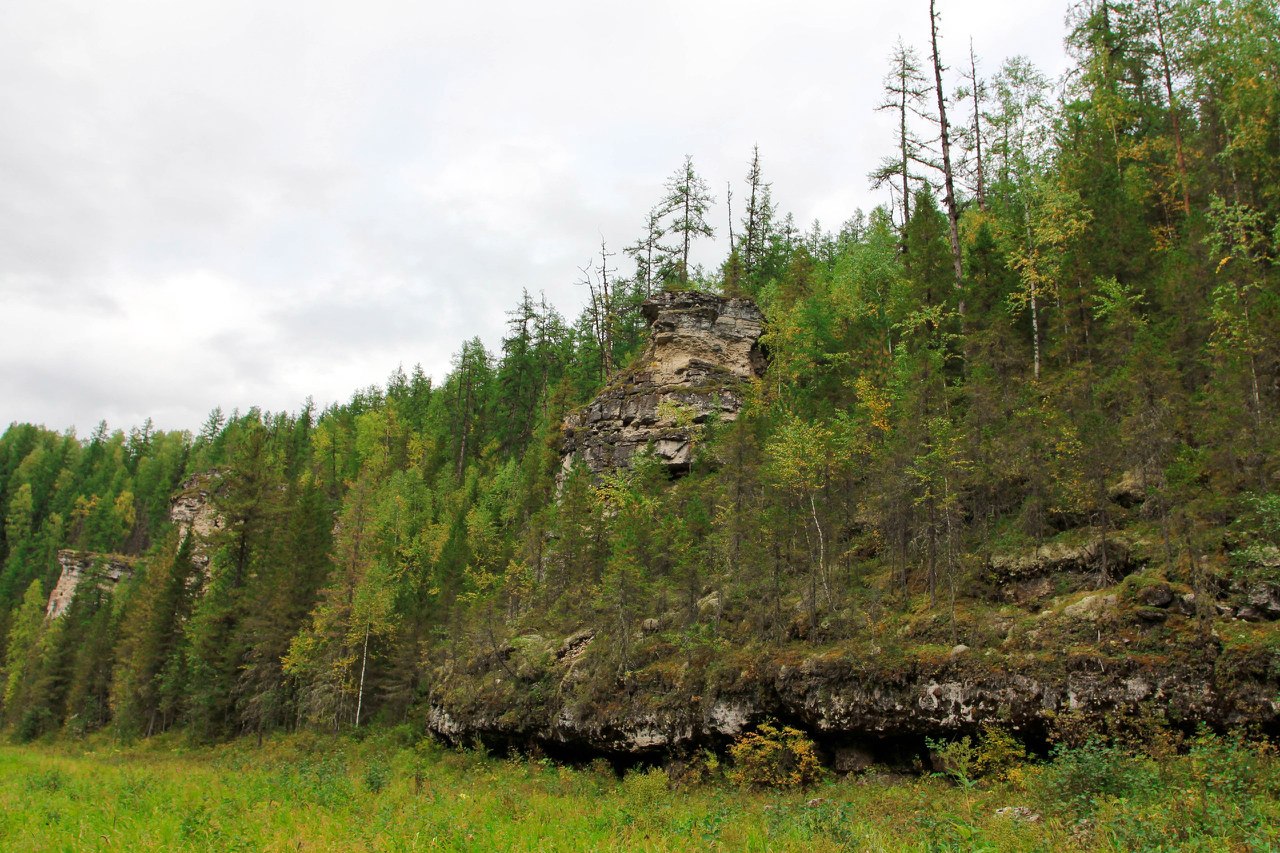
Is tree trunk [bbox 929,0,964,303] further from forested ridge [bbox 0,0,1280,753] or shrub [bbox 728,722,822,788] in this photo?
shrub [bbox 728,722,822,788]

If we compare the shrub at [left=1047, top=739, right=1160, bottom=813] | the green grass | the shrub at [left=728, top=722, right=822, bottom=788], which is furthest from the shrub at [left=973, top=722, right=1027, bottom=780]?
the shrub at [left=728, top=722, right=822, bottom=788]

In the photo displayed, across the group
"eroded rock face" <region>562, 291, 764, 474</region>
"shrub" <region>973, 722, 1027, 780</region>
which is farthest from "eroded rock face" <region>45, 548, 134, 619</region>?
"shrub" <region>973, 722, 1027, 780</region>

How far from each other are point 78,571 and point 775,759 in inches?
3890

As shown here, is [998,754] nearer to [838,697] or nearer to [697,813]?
[838,697]

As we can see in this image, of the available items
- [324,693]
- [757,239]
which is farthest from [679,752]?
[757,239]

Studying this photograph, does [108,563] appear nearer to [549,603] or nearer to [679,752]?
[549,603]

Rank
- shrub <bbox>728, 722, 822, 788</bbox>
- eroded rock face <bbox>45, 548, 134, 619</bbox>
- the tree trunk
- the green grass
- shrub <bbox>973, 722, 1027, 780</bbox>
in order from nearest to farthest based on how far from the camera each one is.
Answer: the green grass → shrub <bbox>973, 722, 1027, 780</bbox> → shrub <bbox>728, 722, 822, 788</bbox> → the tree trunk → eroded rock face <bbox>45, 548, 134, 619</bbox>

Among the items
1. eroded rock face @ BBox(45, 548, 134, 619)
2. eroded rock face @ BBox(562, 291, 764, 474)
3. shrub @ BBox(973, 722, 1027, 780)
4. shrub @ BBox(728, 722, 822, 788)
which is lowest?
shrub @ BBox(728, 722, 822, 788)

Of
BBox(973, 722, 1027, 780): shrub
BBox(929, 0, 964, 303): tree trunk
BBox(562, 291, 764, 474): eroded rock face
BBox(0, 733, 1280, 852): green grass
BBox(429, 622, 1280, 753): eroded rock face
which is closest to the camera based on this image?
BBox(0, 733, 1280, 852): green grass

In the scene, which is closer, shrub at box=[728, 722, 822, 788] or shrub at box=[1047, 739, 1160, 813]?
shrub at box=[1047, 739, 1160, 813]

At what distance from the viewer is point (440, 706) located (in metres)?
32.0

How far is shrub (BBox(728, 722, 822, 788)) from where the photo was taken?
19688 mm

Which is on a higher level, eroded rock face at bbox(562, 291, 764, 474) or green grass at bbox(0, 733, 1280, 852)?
eroded rock face at bbox(562, 291, 764, 474)

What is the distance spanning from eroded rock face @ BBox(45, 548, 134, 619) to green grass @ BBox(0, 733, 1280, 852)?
78589 mm
